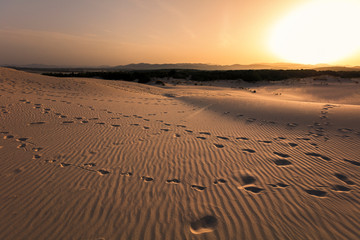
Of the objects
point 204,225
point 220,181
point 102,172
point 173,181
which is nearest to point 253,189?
point 220,181

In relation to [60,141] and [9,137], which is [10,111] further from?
[60,141]

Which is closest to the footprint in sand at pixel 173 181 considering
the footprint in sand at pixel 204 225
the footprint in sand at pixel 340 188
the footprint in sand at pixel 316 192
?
the footprint in sand at pixel 204 225

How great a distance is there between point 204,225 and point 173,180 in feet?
3.62

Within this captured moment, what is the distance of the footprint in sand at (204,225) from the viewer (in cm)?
227

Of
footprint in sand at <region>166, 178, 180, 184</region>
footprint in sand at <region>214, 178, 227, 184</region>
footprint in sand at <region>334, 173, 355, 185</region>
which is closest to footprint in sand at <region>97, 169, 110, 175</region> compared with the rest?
footprint in sand at <region>166, 178, 180, 184</region>

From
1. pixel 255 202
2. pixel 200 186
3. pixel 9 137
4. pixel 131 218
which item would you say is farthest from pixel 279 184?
pixel 9 137

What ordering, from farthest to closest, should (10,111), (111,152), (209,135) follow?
1. (10,111)
2. (209,135)
3. (111,152)

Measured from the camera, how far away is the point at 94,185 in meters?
3.10

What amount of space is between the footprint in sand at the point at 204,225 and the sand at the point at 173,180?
13mm

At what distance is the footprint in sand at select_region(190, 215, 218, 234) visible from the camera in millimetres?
2271

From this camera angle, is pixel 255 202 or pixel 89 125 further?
pixel 89 125

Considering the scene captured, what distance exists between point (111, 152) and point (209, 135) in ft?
9.79

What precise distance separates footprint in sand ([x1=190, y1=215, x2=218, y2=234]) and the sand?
0.04ft

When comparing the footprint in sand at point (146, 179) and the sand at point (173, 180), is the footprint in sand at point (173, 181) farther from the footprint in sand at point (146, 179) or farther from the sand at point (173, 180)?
the footprint in sand at point (146, 179)
